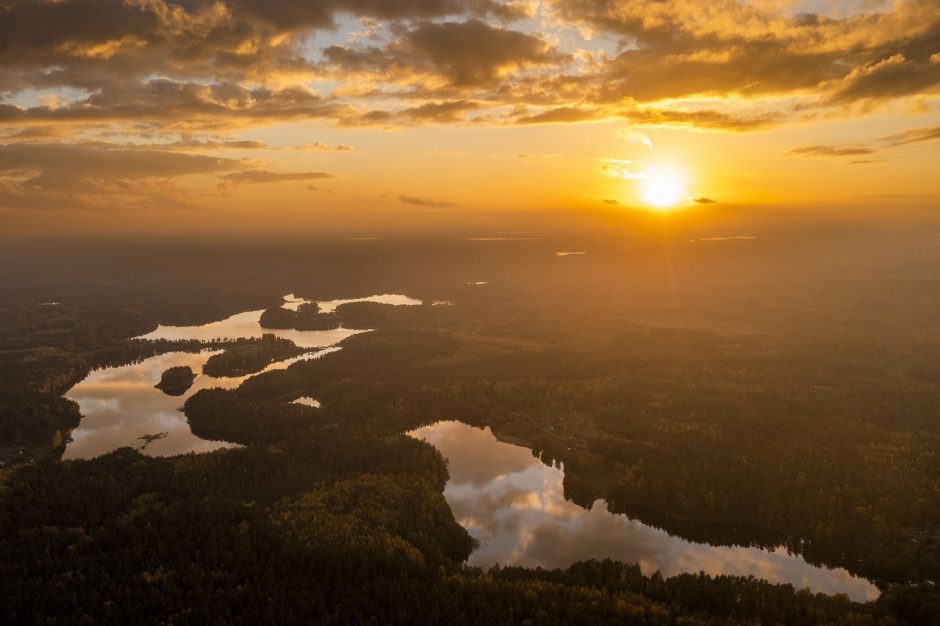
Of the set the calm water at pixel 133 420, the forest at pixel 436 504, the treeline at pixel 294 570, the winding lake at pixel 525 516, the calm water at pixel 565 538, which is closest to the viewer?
the treeline at pixel 294 570

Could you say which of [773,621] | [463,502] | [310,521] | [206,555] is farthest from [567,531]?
[206,555]

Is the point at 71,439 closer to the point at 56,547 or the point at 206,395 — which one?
the point at 206,395

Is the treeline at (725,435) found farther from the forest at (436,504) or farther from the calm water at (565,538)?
the calm water at (565,538)

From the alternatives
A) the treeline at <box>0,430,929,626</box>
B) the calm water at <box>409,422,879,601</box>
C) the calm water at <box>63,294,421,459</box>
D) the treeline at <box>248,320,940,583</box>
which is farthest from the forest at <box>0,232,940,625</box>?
the calm water at <box>63,294,421,459</box>

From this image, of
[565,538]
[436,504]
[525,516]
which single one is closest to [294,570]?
[436,504]

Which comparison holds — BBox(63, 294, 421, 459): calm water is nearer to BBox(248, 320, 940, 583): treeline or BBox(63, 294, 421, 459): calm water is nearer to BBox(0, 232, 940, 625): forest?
BBox(0, 232, 940, 625): forest

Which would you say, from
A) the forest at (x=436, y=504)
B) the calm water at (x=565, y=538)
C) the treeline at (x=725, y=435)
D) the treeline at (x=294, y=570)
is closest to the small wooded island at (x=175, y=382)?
the forest at (x=436, y=504)

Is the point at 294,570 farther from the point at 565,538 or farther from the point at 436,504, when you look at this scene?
the point at 565,538
